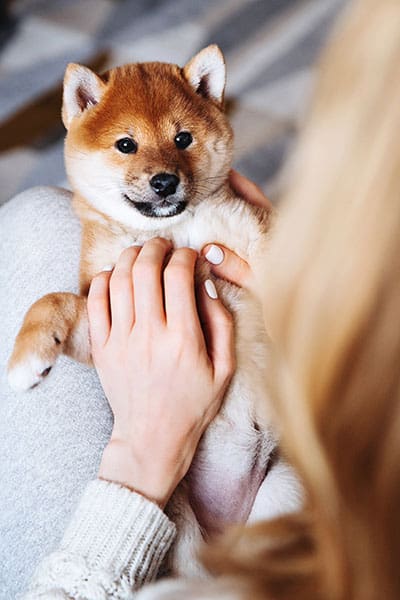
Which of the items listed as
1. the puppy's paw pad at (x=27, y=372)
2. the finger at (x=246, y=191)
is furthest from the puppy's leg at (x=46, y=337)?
the finger at (x=246, y=191)

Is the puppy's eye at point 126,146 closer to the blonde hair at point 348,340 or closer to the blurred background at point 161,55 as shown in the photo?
the blonde hair at point 348,340

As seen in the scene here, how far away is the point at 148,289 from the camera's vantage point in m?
0.83

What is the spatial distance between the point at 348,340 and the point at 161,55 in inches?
78.9

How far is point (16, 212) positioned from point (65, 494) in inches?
20.1

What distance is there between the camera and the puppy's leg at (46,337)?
0.84 metres

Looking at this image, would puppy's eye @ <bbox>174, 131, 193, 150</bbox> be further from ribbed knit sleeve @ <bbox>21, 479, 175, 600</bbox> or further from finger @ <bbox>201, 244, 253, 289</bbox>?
ribbed knit sleeve @ <bbox>21, 479, 175, 600</bbox>

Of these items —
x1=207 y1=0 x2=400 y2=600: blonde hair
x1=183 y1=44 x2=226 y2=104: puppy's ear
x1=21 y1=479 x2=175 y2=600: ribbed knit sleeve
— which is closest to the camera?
x1=207 y1=0 x2=400 y2=600: blonde hair

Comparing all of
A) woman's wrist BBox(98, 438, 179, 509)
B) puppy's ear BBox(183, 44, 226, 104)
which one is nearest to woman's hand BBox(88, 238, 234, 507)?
woman's wrist BBox(98, 438, 179, 509)

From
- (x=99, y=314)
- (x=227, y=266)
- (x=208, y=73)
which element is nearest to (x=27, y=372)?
(x=99, y=314)

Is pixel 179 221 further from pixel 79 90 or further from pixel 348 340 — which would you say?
pixel 348 340

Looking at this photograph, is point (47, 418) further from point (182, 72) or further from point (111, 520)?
point (182, 72)

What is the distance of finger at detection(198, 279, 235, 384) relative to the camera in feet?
2.76

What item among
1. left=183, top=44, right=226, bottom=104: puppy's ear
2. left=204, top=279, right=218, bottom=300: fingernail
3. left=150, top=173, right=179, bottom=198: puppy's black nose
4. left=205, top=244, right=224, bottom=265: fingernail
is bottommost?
left=204, top=279, right=218, bottom=300: fingernail

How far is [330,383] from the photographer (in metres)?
0.40
